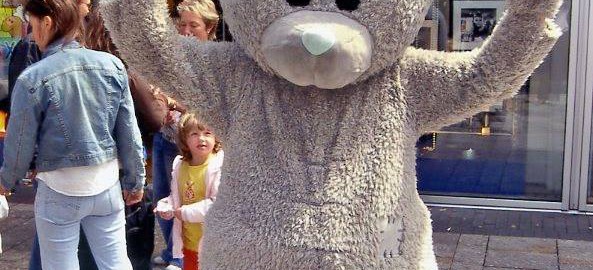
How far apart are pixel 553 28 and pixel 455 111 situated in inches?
13.6

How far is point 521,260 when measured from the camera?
5.20 metres

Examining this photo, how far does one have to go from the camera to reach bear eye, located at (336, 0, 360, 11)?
209 centimetres

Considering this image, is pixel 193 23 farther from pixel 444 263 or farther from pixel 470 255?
pixel 470 255

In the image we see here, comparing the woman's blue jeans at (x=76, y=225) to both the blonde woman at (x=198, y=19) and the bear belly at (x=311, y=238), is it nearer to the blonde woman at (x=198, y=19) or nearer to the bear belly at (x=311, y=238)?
the blonde woman at (x=198, y=19)

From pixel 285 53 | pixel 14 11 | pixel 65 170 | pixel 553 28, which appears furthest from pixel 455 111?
pixel 14 11

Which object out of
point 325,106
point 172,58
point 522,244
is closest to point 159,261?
point 522,244

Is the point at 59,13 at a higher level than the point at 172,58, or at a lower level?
higher

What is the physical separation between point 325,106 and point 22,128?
1.72 meters

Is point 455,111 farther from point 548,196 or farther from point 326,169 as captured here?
point 548,196

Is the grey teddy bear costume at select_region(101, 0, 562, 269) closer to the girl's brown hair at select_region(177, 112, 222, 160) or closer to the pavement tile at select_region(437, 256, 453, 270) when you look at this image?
the girl's brown hair at select_region(177, 112, 222, 160)

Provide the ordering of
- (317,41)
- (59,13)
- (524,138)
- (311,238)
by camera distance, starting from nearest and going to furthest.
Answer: (317,41), (311,238), (59,13), (524,138)

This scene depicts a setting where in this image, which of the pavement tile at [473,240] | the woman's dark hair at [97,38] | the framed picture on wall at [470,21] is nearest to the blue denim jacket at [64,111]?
the woman's dark hair at [97,38]

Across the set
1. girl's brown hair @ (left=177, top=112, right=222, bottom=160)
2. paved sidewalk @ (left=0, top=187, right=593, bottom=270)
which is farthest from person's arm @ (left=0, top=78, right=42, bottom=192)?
paved sidewalk @ (left=0, top=187, right=593, bottom=270)

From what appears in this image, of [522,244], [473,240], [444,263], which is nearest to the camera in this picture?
[444,263]
